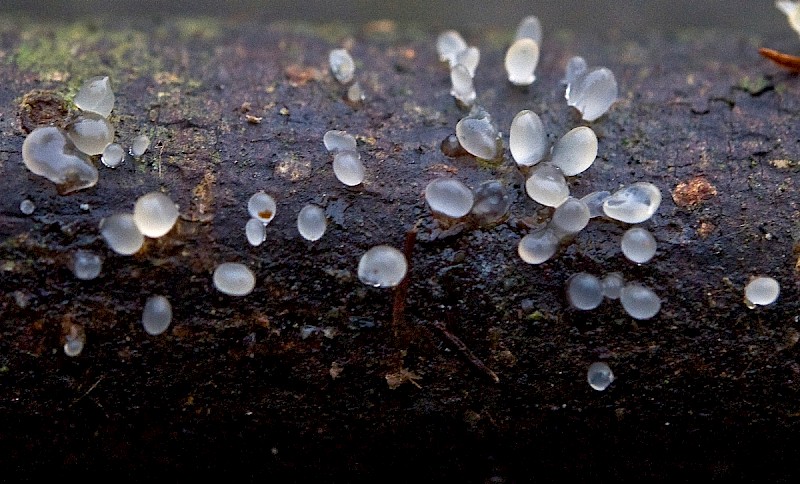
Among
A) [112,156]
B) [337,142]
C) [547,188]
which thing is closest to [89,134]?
[112,156]

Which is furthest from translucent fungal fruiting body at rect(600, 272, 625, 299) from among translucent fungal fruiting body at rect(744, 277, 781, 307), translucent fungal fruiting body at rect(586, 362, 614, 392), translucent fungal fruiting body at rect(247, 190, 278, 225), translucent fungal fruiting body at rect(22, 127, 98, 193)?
translucent fungal fruiting body at rect(22, 127, 98, 193)

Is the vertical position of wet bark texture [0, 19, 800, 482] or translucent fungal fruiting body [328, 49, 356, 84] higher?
translucent fungal fruiting body [328, 49, 356, 84]

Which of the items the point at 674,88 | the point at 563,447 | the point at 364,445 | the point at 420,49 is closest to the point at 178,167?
the point at 364,445

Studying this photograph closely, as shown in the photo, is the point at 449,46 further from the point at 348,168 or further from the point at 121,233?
the point at 121,233

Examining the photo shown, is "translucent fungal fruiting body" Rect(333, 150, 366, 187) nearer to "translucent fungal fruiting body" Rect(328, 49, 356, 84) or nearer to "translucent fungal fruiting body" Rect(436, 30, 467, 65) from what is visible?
"translucent fungal fruiting body" Rect(328, 49, 356, 84)

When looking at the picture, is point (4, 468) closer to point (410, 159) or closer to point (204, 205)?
point (204, 205)

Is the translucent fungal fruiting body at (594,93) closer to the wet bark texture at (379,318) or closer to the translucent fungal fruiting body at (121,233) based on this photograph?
the wet bark texture at (379,318)
